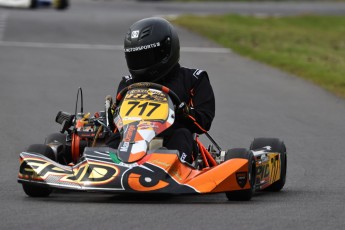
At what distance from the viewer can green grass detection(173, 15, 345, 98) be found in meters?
19.2

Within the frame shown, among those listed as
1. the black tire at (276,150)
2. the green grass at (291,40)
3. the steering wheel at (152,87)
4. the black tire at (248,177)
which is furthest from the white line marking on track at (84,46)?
the black tire at (248,177)

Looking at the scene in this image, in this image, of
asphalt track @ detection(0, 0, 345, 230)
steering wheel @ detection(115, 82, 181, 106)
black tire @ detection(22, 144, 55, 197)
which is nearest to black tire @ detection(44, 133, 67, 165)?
black tire @ detection(22, 144, 55, 197)

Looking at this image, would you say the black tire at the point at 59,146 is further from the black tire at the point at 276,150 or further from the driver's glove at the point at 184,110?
the black tire at the point at 276,150

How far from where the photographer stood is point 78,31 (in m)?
26.5

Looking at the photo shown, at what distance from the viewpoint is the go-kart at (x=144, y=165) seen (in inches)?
284

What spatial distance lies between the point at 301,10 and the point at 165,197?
3490cm

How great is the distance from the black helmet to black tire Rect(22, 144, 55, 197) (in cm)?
94

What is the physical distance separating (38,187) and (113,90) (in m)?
9.35

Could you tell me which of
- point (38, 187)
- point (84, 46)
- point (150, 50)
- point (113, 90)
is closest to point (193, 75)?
point (150, 50)

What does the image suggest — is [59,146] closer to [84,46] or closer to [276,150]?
[276,150]

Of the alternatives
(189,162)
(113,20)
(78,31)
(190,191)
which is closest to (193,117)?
(189,162)

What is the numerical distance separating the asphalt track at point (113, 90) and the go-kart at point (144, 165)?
128 mm

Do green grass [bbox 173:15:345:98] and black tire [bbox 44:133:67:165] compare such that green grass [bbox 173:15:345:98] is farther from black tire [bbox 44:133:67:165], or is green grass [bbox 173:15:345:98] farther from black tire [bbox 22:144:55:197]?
black tire [bbox 22:144:55:197]

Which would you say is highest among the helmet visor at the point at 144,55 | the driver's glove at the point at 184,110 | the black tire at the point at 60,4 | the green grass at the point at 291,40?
the helmet visor at the point at 144,55
